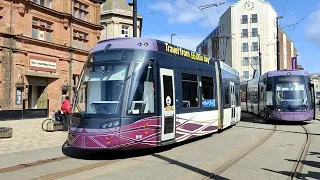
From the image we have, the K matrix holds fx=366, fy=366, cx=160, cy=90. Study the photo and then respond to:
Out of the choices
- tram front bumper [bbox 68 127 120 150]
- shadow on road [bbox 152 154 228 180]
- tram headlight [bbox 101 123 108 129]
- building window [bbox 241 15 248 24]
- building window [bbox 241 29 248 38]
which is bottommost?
shadow on road [bbox 152 154 228 180]

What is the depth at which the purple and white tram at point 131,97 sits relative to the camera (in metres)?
9.34

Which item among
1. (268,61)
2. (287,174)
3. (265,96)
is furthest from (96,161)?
(268,61)

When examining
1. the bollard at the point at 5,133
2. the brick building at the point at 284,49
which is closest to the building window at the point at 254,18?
the brick building at the point at 284,49

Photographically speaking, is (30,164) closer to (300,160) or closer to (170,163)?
(170,163)

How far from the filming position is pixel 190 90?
12383 mm

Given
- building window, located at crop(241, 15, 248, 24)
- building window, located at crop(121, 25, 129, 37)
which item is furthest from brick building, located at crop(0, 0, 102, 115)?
building window, located at crop(241, 15, 248, 24)

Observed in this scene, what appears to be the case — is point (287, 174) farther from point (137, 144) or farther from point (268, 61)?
point (268, 61)

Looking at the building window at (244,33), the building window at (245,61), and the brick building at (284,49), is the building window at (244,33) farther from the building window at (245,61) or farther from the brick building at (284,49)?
the brick building at (284,49)

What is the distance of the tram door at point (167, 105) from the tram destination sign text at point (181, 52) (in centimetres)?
69

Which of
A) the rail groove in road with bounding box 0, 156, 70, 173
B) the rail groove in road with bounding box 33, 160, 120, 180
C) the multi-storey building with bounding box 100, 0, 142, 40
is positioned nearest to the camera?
the rail groove in road with bounding box 33, 160, 120, 180

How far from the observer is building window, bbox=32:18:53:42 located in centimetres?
3188

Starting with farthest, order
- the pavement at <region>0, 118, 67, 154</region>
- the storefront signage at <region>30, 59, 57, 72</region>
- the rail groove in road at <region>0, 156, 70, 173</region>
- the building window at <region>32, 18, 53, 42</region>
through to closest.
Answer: the building window at <region>32, 18, 53, 42</region> < the storefront signage at <region>30, 59, 57, 72</region> < the pavement at <region>0, 118, 67, 154</region> < the rail groove in road at <region>0, 156, 70, 173</region>

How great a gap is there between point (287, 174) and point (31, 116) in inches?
956

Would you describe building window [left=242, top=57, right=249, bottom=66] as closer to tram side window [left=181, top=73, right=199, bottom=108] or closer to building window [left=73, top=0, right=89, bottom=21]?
building window [left=73, top=0, right=89, bottom=21]
